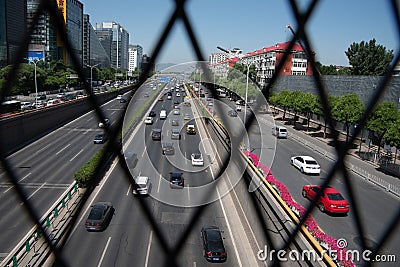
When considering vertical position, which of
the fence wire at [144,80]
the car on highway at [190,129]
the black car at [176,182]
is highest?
the fence wire at [144,80]

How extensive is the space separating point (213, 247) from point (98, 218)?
1.86 m

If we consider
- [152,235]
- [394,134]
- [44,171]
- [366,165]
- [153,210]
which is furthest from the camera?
[366,165]

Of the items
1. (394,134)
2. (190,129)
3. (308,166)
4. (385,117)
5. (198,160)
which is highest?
(385,117)

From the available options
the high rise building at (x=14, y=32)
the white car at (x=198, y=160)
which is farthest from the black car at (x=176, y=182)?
the high rise building at (x=14, y=32)

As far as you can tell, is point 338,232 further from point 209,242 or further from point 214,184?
point 214,184

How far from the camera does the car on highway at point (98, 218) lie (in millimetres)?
5227

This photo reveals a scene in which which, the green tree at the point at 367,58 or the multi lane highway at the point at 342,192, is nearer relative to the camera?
the multi lane highway at the point at 342,192

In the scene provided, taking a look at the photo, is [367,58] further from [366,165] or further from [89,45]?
[89,45]

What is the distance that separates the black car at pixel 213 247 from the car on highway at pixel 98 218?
5.32ft

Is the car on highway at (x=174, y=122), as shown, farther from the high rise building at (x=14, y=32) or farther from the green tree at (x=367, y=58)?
the high rise building at (x=14, y=32)

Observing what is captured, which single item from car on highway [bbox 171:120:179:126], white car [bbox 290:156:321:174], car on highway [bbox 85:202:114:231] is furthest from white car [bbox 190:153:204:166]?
car on highway [bbox 171:120:179:126]

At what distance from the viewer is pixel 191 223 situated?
1.99ft

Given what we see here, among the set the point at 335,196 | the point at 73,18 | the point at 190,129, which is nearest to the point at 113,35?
the point at 73,18

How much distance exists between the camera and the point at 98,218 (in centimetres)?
526
